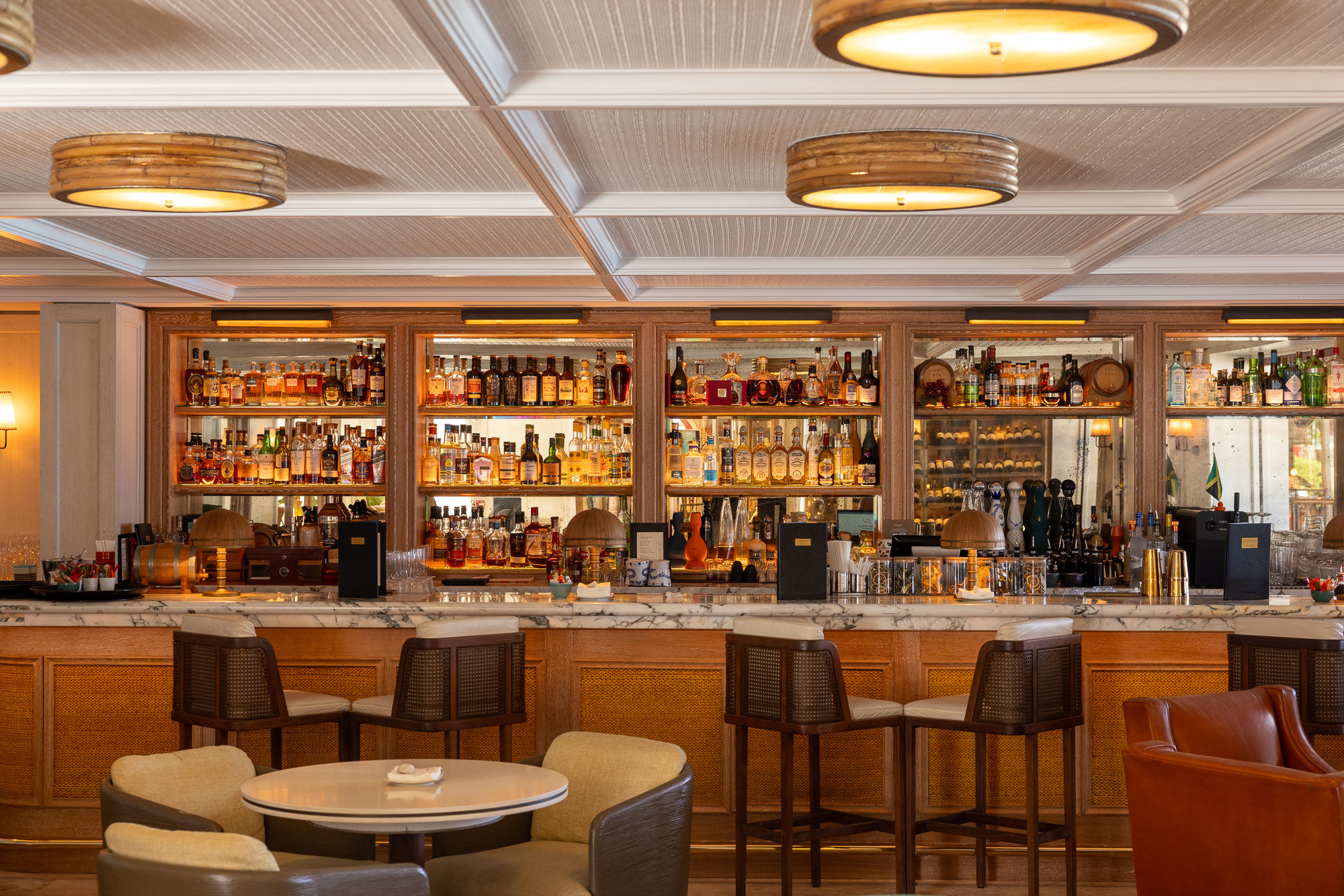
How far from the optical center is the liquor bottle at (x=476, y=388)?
768 centimetres

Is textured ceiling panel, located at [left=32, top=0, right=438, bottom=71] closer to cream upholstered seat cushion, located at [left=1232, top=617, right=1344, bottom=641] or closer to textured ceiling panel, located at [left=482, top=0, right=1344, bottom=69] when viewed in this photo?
textured ceiling panel, located at [left=482, top=0, right=1344, bottom=69]

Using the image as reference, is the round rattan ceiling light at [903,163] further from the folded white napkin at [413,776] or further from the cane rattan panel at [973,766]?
the cane rattan panel at [973,766]

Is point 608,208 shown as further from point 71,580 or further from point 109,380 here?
point 109,380

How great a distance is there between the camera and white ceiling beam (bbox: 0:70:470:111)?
321 centimetres

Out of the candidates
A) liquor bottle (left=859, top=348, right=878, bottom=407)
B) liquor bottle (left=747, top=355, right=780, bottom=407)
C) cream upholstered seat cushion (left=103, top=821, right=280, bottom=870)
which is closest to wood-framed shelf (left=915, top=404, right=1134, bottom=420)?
liquor bottle (left=859, top=348, right=878, bottom=407)

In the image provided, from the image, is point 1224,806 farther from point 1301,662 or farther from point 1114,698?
point 1114,698

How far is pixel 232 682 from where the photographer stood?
445cm

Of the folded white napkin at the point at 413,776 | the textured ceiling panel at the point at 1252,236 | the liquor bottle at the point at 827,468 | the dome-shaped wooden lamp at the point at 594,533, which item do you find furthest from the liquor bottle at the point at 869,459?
the folded white napkin at the point at 413,776

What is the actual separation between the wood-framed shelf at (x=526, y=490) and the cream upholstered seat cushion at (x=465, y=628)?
305 cm

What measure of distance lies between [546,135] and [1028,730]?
8.37ft

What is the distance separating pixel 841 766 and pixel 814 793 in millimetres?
335

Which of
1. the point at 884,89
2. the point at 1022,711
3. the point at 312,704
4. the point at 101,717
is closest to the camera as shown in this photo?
the point at 884,89

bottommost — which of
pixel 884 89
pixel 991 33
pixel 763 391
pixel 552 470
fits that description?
pixel 552 470

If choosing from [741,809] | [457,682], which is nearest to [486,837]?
[457,682]
